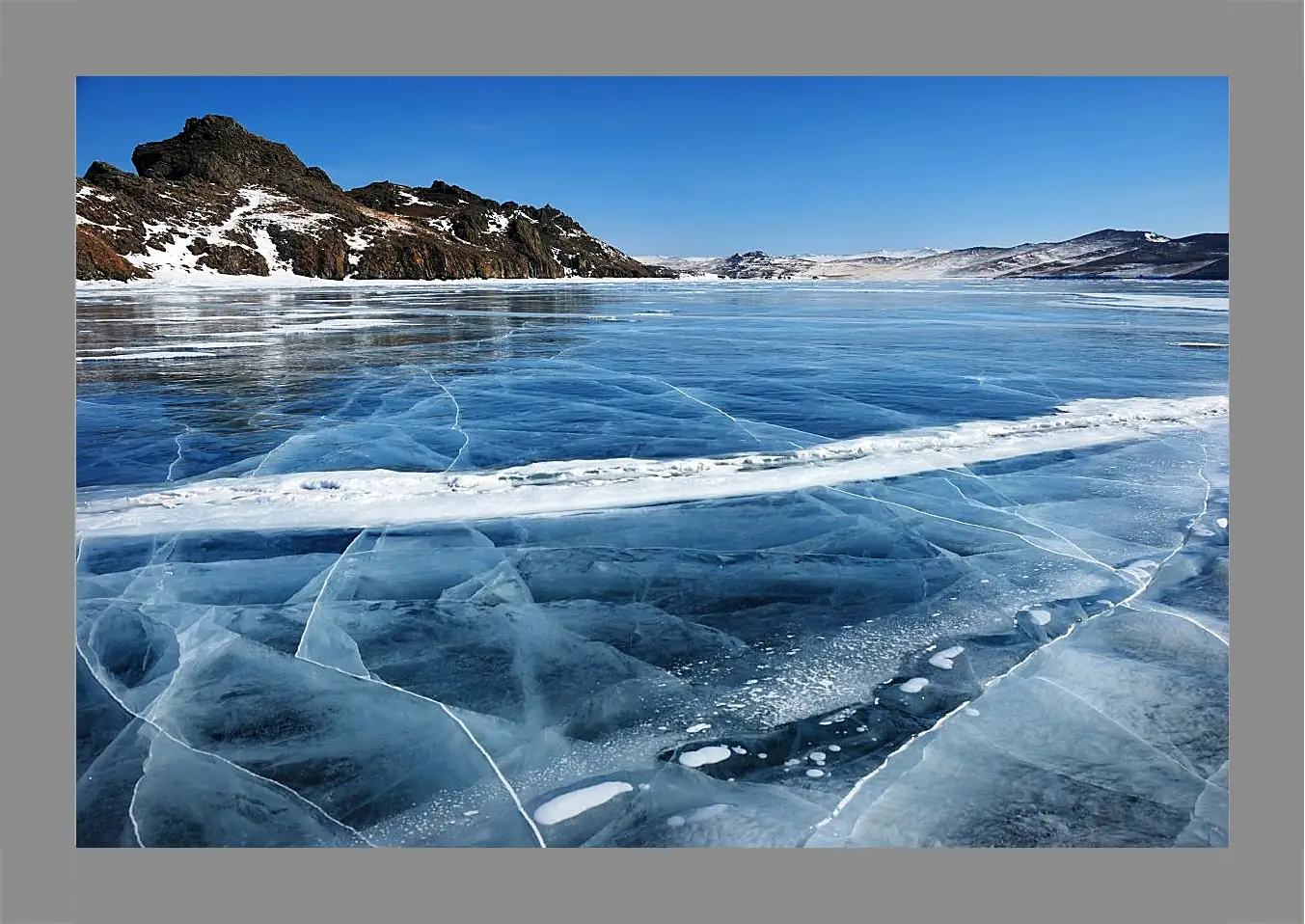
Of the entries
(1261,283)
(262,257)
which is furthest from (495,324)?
(262,257)

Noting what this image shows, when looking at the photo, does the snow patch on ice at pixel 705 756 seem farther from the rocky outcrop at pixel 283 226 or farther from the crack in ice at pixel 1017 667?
the rocky outcrop at pixel 283 226

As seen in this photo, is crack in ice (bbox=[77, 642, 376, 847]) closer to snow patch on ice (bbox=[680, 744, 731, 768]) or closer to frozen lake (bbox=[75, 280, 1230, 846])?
frozen lake (bbox=[75, 280, 1230, 846])

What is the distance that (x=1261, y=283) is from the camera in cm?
364

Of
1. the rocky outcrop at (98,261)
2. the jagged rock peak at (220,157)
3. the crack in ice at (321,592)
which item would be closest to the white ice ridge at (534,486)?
the crack in ice at (321,592)

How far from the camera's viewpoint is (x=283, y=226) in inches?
2662

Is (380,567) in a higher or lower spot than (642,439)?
lower

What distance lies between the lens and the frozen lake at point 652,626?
2201 mm

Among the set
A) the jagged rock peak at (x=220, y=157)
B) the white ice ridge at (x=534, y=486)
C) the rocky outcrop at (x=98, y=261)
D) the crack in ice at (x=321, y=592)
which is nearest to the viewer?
the crack in ice at (x=321, y=592)

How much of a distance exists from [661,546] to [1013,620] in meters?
1.70

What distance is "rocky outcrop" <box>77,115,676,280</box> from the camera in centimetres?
5434

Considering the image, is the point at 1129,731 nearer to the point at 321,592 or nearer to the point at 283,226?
the point at 321,592

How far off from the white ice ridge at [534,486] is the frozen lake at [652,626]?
3cm

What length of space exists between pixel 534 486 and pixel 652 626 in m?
2.07
